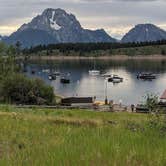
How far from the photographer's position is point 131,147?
621 cm

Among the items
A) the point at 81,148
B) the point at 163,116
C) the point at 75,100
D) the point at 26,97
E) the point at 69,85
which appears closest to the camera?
the point at 81,148

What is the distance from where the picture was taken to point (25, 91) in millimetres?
73875

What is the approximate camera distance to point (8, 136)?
9906 millimetres

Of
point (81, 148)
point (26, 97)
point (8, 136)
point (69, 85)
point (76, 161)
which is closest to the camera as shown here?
point (76, 161)

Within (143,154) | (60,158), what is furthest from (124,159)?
(60,158)

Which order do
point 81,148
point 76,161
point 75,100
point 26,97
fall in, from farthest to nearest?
point 75,100, point 26,97, point 81,148, point 76,161

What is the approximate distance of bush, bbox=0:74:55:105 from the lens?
7294cm

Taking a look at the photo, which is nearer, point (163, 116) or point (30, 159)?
point (30, 159)

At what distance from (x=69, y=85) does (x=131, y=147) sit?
15925 centimetres

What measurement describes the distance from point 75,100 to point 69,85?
8346 cm

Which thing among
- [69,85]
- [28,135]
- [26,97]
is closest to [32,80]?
[26,97]

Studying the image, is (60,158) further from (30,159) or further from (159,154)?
(159,154)

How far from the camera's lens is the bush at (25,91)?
72.9 m

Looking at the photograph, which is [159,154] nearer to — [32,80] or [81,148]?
[81,148]
